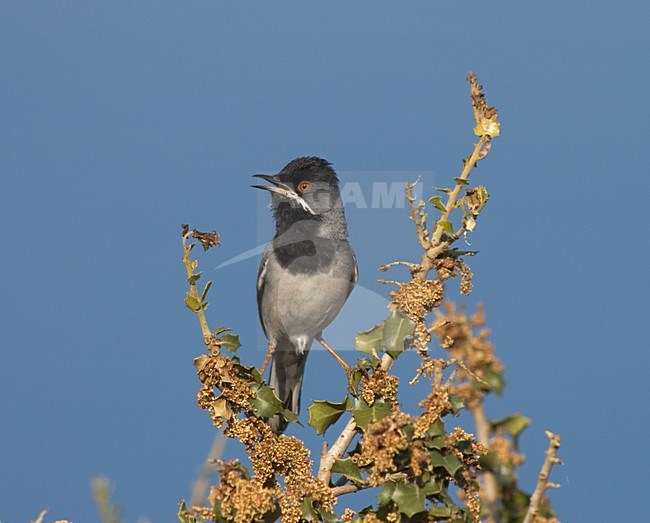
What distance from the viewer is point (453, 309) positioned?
187cm

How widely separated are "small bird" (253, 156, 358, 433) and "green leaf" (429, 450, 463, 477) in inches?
91.5

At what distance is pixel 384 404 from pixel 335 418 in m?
0.23

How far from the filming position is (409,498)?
286cm

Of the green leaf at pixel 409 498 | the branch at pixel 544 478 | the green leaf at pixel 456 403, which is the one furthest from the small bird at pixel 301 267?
the branch at pixel 544 478

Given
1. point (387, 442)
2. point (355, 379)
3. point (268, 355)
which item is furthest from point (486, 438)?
point (268, 355)

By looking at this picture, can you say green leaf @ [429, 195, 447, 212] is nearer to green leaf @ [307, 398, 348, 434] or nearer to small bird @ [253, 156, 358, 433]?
green leaf @ [307, 398, 348, 434]

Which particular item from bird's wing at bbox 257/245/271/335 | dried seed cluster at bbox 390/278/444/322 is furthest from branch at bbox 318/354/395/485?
bird's wing at bbox 257/245/271/335

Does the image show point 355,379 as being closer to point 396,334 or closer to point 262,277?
point 396,334

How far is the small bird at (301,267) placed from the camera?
5352 millimetres

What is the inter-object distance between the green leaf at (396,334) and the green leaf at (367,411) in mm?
197

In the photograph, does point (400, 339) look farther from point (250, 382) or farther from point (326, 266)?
point (326, 266)

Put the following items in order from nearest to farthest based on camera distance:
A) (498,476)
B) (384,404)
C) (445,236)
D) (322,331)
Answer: (498,476)
(384,404)
(445,236)
(322,331)

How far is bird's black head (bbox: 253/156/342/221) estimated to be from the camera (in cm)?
532

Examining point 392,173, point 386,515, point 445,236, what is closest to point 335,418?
point 386,515
